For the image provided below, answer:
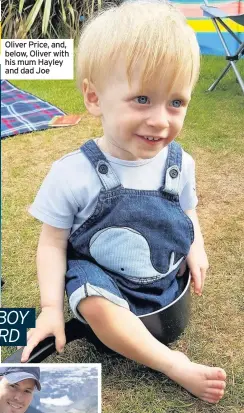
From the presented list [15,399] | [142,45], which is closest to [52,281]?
[15,399]

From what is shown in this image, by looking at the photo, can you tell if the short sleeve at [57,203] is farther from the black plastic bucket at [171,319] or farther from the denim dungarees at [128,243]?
the black plastic bucket at [171,319]

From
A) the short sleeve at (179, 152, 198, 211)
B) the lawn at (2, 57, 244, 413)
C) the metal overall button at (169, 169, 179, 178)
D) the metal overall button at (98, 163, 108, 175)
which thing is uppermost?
the metal overall button at (98, 163, 108, 175)

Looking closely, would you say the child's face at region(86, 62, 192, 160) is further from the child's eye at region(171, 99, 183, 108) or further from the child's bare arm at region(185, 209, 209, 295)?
the child's bare arm at region(185, 209, 209, 295)

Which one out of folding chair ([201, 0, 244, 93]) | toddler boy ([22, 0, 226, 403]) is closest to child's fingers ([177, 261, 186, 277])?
toddler boy ([22, 0, 226, 403])

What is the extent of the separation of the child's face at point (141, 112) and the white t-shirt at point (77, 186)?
35 millimetres

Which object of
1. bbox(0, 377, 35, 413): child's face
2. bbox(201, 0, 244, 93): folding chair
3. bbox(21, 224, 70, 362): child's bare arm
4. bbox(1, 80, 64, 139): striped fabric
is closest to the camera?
bbox(0, 377, 35, 413): child's face

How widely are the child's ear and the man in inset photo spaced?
0.27 m

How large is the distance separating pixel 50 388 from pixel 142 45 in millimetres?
339

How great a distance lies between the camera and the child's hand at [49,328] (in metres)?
0.68

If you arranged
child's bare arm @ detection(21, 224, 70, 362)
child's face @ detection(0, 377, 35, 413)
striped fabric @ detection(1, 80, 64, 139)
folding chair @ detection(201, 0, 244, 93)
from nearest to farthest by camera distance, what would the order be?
child's face @ detection(0, 377, 35, 413)
child's bare arm @ detection(21, 224, 70, 362)
folding chair @ detection(201, 0, 244, 93)
striped fabric @ detection(1, 80, 64, 139)

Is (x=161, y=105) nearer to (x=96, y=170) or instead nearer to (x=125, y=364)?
(x=96, y=170)

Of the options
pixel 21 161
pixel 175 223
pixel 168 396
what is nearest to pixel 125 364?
pixel 168 396

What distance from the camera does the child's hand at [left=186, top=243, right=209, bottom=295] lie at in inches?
30.8

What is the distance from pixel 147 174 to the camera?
2.38 ft
